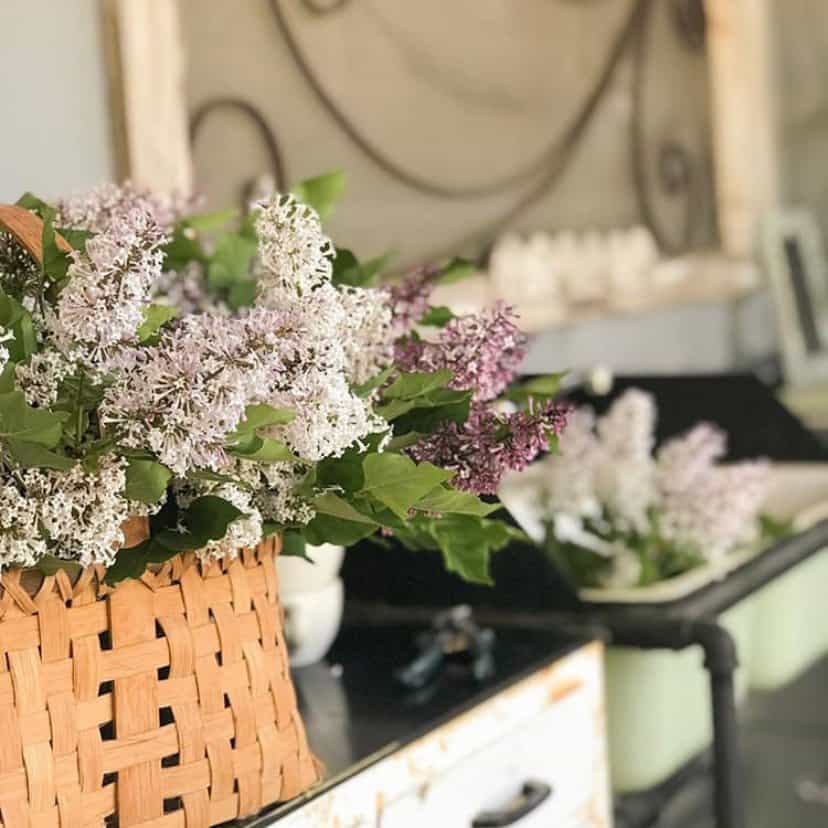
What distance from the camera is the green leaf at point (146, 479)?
711mm

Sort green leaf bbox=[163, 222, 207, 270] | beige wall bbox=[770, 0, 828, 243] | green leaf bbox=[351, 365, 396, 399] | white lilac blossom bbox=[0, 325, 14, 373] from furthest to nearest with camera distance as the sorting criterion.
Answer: beige wall bbox=[770, 0, 828, 243], green leaf bbox=[163, 222, 207, 270], green leaf bbox=[351, 365, 396, 399], white lilac blossom bbox=[0, 325, 14, 373]

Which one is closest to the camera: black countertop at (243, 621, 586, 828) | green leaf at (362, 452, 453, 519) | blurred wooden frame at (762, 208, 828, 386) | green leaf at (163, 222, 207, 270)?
green leaf at (362, 452, 453, 519)

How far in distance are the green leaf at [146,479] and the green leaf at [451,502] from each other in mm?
150

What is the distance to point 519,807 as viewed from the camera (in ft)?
3.57

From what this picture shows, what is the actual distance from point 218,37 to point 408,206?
380 mm

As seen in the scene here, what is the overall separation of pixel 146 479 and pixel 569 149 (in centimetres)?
154

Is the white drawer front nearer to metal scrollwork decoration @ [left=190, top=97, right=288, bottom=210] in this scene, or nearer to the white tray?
the white tray

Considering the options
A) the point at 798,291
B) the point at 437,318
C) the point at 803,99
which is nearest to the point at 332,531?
the point at 437,318

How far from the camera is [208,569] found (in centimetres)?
82

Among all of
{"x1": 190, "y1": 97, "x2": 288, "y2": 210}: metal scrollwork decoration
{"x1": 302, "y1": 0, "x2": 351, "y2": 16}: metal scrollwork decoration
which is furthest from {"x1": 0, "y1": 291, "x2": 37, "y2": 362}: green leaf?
{"x1": 302, "y1": 0, "x2": 351, "y2": 16}: metal scrollwork decoration

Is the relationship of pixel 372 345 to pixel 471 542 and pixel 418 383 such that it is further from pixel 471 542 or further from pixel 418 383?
pixel 471 542

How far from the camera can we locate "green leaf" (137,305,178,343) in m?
0.73

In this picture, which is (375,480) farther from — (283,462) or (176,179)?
(176,179)

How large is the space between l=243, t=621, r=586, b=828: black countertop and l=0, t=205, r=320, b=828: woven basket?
55 mm
